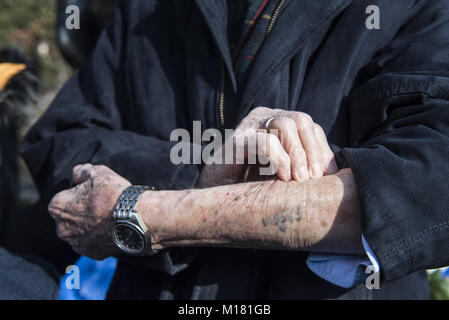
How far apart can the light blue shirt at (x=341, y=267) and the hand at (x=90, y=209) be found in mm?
585

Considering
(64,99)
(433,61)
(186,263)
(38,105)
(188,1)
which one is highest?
(188,1)

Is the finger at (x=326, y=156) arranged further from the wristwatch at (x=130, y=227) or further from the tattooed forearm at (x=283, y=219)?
the wristwatch at (x=130, y=227)

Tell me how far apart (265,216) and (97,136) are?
75cm

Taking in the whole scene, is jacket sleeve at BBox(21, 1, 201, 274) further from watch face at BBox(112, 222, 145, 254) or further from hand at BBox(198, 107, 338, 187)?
hand at BBox(198, 107, 338, 187)

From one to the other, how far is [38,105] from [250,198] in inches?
63.0

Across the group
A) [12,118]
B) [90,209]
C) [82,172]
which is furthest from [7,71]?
[90,209]

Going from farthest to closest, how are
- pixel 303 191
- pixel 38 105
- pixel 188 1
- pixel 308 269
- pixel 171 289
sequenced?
pixel 38 105 → pixel 188 1 → pixel 171 289 → pixel 308 269 → pixel 303 191

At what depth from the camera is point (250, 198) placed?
114 centimetres

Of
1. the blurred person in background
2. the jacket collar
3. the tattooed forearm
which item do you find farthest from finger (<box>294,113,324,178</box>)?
the blurred person in background

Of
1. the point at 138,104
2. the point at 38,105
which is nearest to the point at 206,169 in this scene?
the point at 138,104

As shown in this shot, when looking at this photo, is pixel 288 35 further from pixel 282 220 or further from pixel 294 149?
pixel 282 220

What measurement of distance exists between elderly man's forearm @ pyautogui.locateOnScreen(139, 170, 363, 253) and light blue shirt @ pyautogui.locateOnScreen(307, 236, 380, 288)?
0.04 metres

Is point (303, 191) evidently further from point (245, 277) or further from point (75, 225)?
point (75, 225)

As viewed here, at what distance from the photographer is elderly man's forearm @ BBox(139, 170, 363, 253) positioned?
3.49 feet
